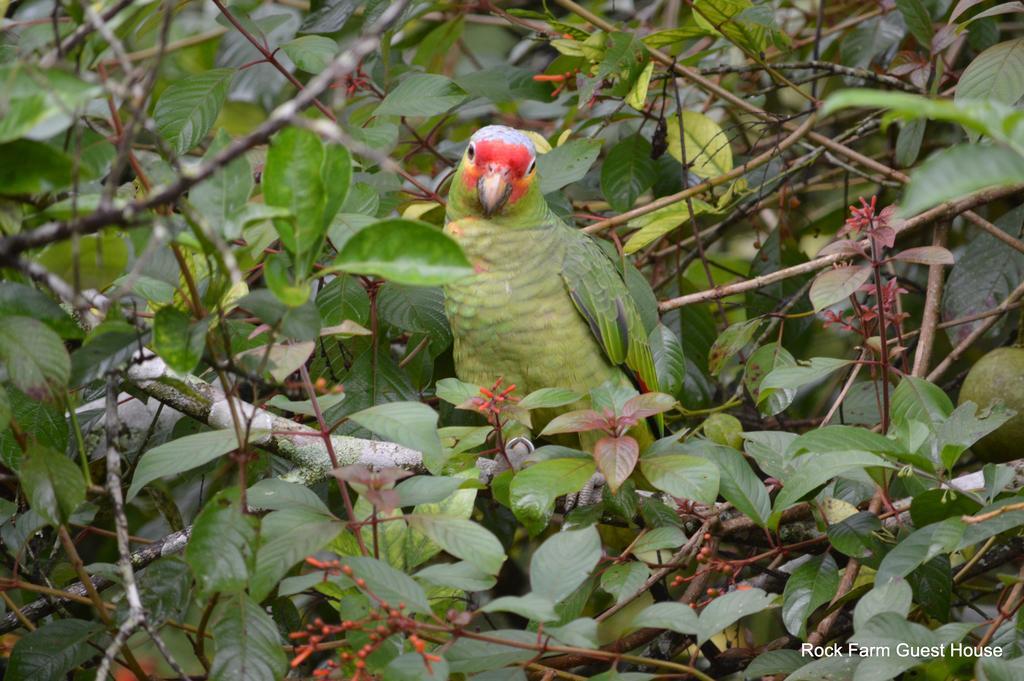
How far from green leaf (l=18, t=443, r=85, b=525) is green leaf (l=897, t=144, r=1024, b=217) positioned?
95 centimetres

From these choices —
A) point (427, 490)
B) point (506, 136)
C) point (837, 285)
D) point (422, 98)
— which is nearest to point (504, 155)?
point (506, 136)

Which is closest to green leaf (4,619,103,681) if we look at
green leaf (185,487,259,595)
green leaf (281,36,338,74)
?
green leaf (185,487,259,595)

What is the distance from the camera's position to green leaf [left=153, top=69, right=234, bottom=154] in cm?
170

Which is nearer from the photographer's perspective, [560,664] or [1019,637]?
[1019,637]

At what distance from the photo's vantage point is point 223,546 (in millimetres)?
1052

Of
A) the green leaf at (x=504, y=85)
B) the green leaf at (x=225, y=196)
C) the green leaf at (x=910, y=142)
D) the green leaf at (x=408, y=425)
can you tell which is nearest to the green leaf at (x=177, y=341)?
the green leaf at (x=225, y=196)

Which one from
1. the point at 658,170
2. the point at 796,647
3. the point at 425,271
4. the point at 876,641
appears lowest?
the point at 796,647

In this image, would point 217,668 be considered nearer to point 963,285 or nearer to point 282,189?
point 282,189

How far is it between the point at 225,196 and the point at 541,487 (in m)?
0.59

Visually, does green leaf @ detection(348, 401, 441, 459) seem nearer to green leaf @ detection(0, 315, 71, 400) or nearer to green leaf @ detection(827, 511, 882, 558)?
green leaf @ detection(0, 315, 71, 400)

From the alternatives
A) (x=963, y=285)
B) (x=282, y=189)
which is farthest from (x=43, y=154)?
(x=963, y=285)

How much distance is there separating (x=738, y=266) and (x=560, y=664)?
167 centimetres

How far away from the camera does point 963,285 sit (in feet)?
7.09

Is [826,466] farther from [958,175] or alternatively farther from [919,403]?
[958,175]
